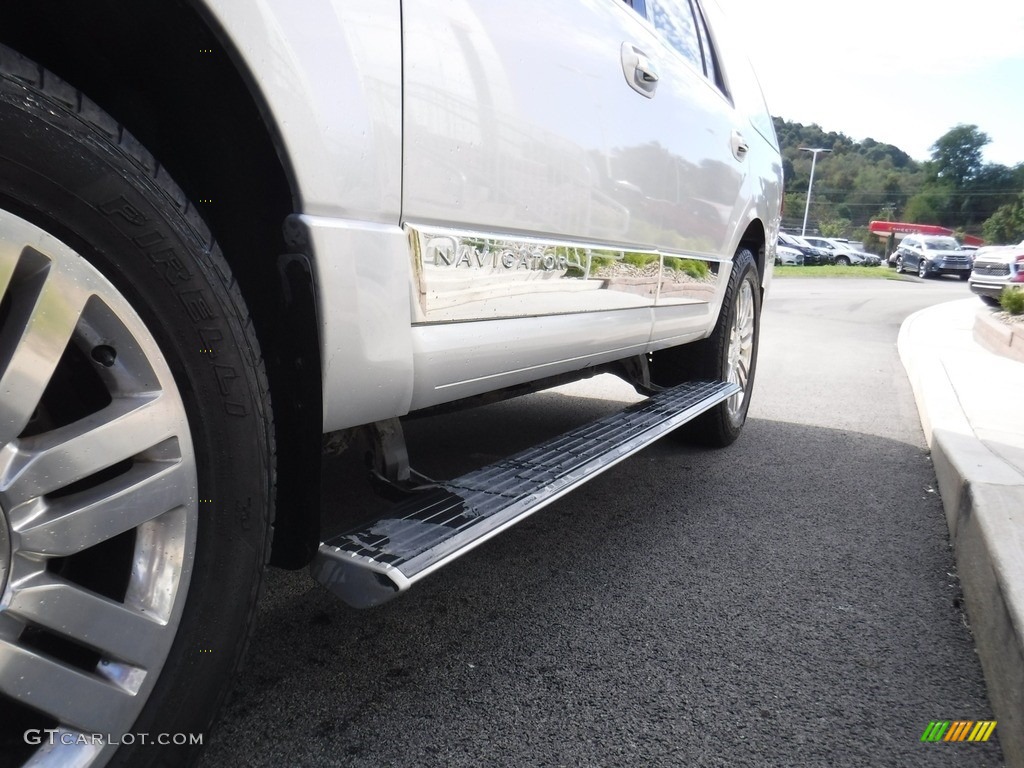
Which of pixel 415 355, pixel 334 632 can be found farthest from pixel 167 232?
pixel 334 632

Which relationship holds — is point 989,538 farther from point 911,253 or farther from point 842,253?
point 842,253

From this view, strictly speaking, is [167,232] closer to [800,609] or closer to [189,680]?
[189,680]

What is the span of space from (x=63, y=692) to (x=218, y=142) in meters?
0.86

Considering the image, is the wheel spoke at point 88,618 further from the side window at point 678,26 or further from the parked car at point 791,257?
the parked car at point 791,257

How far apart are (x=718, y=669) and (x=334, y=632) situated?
0.94 metres

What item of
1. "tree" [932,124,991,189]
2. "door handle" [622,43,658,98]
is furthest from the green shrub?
"tree" [932,124,991,189]

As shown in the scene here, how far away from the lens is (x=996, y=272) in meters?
13.9

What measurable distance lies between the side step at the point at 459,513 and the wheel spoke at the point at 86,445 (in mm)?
423

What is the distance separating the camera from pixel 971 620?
7.11 ft

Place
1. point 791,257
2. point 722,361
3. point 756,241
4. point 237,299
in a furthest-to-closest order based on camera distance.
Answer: point 791,257 < point 756,241 < point 722,361 < point 237,299

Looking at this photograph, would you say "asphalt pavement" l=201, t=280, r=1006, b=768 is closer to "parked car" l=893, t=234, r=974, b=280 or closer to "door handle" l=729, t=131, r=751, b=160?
"door handle" l=729, t=131, r=751, b=160

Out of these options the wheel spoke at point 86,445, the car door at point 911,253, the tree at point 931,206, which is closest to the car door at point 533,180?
the wheel spoke at point 86,445

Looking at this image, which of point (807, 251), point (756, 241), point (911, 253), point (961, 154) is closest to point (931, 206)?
point (961, 154)

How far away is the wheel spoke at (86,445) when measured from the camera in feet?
3.15
